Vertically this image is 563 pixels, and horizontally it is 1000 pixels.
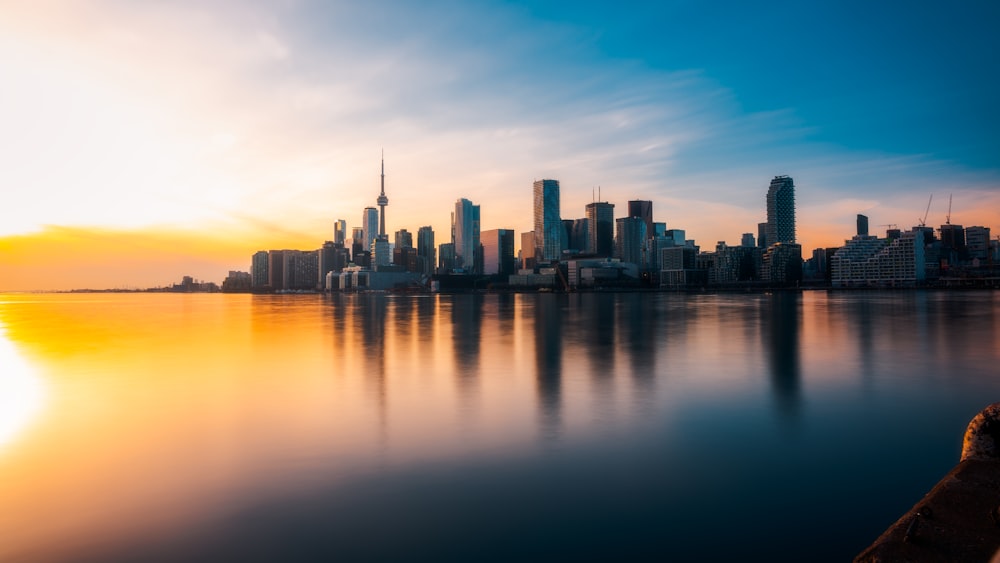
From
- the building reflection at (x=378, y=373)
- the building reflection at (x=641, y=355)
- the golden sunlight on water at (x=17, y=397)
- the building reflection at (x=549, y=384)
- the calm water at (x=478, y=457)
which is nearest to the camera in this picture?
the calm water at (x=478, y=457)

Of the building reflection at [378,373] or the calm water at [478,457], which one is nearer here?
the calm water at [478,457]

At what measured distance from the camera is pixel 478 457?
15781mm

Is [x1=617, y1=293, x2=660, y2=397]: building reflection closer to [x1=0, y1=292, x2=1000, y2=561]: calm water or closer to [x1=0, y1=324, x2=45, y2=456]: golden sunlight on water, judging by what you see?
[x1=0, y1=292, x2=1000, y2=561]: calm water

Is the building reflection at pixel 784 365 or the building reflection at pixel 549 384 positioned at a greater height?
the building reflection at pixel 549 384

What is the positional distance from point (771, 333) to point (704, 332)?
20.7 feet

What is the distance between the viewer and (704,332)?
5753 centimetres

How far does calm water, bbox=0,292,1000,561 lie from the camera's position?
35.2 ft

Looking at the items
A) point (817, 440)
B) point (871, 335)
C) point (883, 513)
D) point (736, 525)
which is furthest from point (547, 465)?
point (871, 335)

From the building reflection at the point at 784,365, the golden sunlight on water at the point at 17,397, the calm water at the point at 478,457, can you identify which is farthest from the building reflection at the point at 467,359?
the golden sunlight on water at the point at 17,397

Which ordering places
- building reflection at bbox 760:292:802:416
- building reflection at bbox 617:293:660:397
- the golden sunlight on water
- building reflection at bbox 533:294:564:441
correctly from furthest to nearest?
1. building reflection at bbox 617:293:660:397
2. building reflection at bbox 760:292:802:416
3. the golden sunlight on water
4. building reflection at bbox 533:294:564:441

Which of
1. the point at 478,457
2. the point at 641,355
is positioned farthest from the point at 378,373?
the point at 641,355

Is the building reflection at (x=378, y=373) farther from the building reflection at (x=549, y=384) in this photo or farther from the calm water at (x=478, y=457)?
the building reflection at (x=549, y=384)

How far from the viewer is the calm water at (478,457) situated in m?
10.7

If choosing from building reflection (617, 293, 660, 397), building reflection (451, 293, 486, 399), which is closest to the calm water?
building reflection (617, 293, 660, 397)
